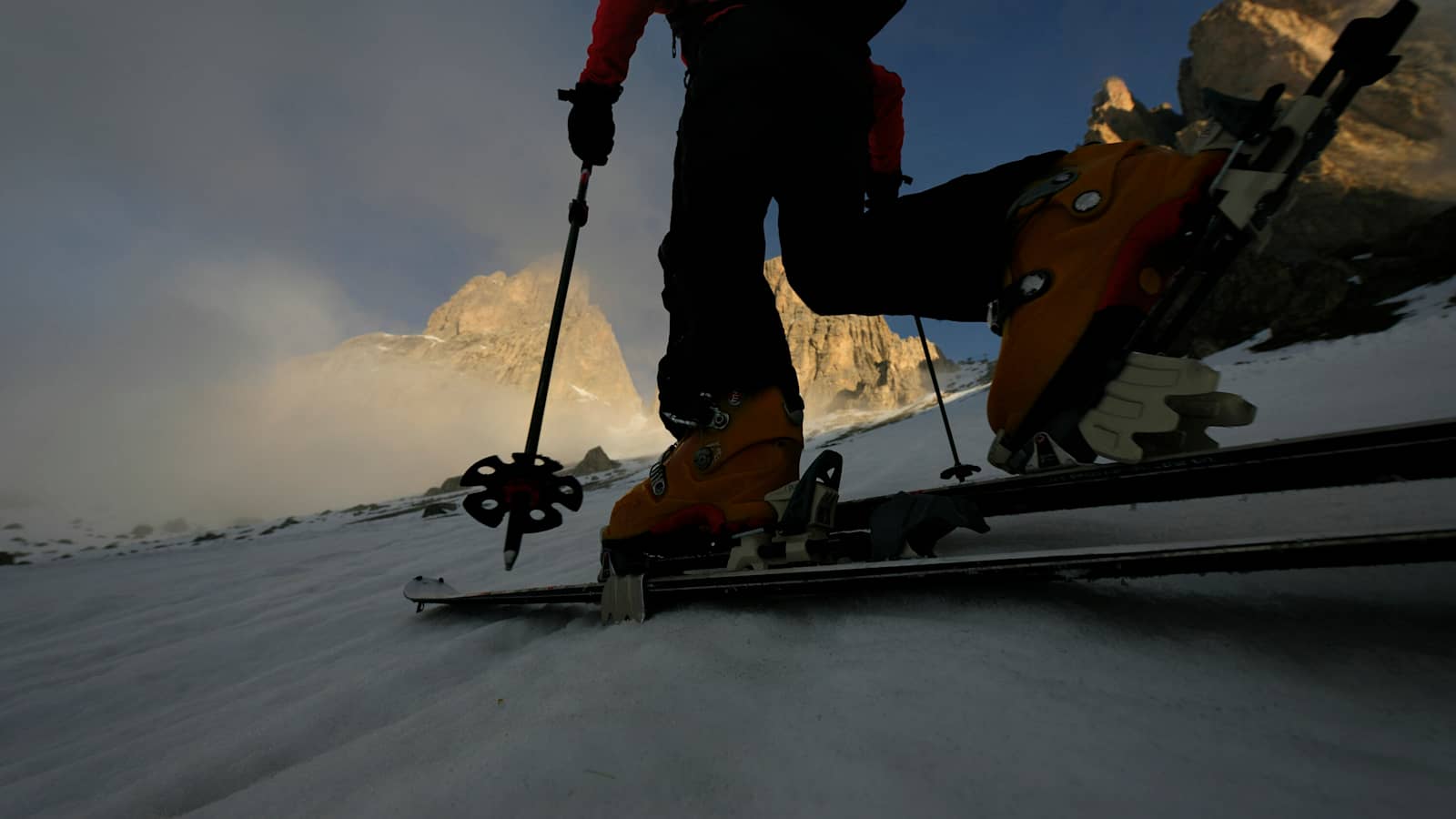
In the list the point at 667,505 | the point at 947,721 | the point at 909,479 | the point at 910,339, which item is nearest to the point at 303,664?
the point at 667,505

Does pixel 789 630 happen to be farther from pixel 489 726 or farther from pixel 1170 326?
pixel 1170 326

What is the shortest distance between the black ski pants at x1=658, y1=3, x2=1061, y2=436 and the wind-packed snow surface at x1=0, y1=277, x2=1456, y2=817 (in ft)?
2.06

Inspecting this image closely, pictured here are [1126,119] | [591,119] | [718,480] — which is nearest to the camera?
[718,480]

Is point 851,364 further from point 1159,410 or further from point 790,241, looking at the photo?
point 1159,410

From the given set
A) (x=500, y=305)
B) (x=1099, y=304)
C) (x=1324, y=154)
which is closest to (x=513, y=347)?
(x=500, y=305)

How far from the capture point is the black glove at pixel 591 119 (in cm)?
164

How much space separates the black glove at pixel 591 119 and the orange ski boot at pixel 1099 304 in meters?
1.27

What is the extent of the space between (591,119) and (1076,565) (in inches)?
69.4

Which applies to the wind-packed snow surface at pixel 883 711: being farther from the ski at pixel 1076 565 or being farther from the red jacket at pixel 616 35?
the red jacket at pixel 616 35

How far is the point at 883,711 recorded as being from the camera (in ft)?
1.74

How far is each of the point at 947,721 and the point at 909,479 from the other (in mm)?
2242

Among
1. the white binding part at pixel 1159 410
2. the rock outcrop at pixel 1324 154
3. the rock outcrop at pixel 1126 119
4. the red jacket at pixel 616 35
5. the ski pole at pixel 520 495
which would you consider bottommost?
the ski pole at pixel 520 495

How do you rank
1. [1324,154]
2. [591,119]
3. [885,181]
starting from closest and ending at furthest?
[591,119] → [885,181] → [1324,154]

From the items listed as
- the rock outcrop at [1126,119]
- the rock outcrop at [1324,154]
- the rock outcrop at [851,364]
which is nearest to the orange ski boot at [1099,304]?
the rock outcrop at [1324,154]
